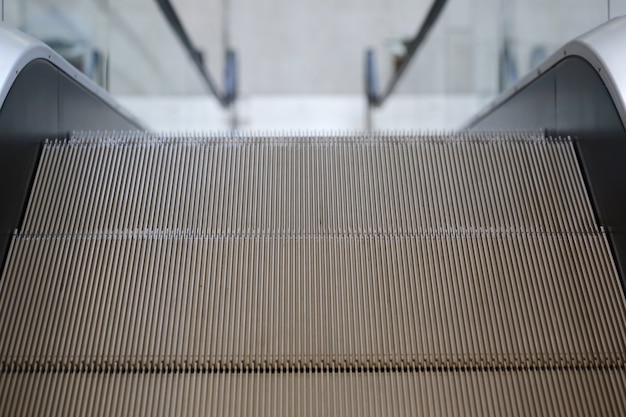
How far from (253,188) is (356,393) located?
2.56 ft

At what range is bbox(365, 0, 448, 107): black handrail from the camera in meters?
4.55

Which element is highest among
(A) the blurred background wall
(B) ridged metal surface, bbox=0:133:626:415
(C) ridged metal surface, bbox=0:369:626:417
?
(A) the blurred background wall

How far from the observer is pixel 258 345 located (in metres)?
1.58

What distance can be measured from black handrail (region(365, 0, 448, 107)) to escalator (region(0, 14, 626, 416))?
8.07 feet

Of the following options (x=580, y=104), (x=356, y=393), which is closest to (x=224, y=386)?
(x=356, y=393)

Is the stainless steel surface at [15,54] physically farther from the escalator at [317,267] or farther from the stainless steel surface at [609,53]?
the stainless steel surface at [609,53]

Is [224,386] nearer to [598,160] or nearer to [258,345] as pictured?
[258,345]

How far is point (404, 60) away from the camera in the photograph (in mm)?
6125

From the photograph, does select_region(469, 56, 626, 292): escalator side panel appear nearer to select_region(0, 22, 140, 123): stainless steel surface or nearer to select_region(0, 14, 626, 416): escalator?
select_region(0, 14, 626, 416): escalator

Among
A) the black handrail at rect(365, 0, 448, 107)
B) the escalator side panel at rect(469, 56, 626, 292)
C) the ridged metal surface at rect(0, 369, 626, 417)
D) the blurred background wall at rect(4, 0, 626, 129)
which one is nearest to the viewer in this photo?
the ridged metal surface at rect(0, 369, 626, 417)

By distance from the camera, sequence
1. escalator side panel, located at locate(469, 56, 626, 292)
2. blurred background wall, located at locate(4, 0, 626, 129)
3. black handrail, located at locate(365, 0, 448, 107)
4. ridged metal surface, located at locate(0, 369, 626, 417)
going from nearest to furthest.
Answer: ridged metal surface, located at locate(0, 369, 626, 417) < escalator side panel, located at locate(469, 56, 626, 292) < blurred background wall, located at locate(4, 0, 626, 129) < black handrail, located at locate(365, 0, 448, 107)

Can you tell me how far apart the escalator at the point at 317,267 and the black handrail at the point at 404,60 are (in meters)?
2.46

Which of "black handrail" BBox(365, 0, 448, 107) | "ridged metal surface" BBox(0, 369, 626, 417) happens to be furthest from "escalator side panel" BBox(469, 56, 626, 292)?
"black handrail" BBox(365, 0, 448, 107)

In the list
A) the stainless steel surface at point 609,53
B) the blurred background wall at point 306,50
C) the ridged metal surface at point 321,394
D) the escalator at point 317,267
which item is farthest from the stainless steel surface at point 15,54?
the stainless steel surface at point 609,53
